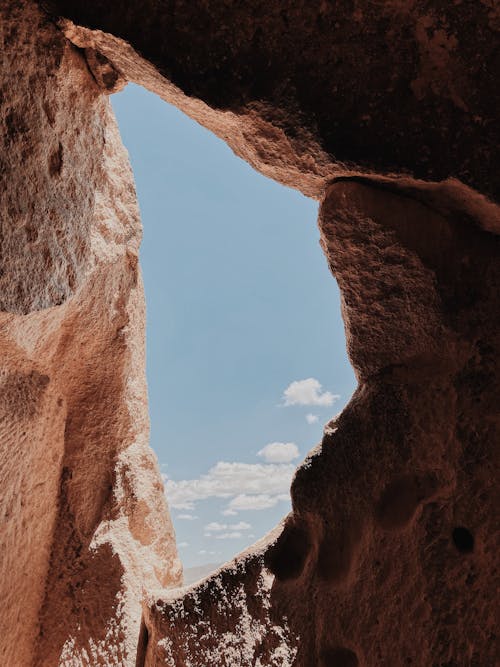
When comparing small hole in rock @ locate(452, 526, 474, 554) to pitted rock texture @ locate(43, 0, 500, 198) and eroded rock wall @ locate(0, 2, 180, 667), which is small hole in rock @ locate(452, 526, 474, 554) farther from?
eroded rock wall @ locate(0, 2, 180, 667)

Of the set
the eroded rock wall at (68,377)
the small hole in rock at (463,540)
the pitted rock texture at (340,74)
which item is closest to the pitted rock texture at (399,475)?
the small hole in rock at (463,540)

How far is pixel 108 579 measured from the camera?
2164 millimetres

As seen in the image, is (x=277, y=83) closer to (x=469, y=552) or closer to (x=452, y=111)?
(x=452, y=111)

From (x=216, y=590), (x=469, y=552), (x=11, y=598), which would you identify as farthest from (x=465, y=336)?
(x=11, y=598)

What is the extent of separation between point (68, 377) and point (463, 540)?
1542mm

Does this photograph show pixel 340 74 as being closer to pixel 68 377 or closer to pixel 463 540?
pixel 463 540

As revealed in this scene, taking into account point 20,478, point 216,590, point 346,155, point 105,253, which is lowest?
point 216,590

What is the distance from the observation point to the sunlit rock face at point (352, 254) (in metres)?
1.53

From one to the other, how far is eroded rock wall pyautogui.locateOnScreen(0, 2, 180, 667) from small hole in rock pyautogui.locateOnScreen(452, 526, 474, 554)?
1141mm

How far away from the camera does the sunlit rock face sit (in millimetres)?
1527

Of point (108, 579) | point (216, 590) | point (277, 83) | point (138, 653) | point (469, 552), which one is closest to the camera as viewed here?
point (469, 552)

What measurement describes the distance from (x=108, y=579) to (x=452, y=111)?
1843 millimetres

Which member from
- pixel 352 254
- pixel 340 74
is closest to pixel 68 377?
pixel 352 254

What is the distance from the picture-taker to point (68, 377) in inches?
94.0
